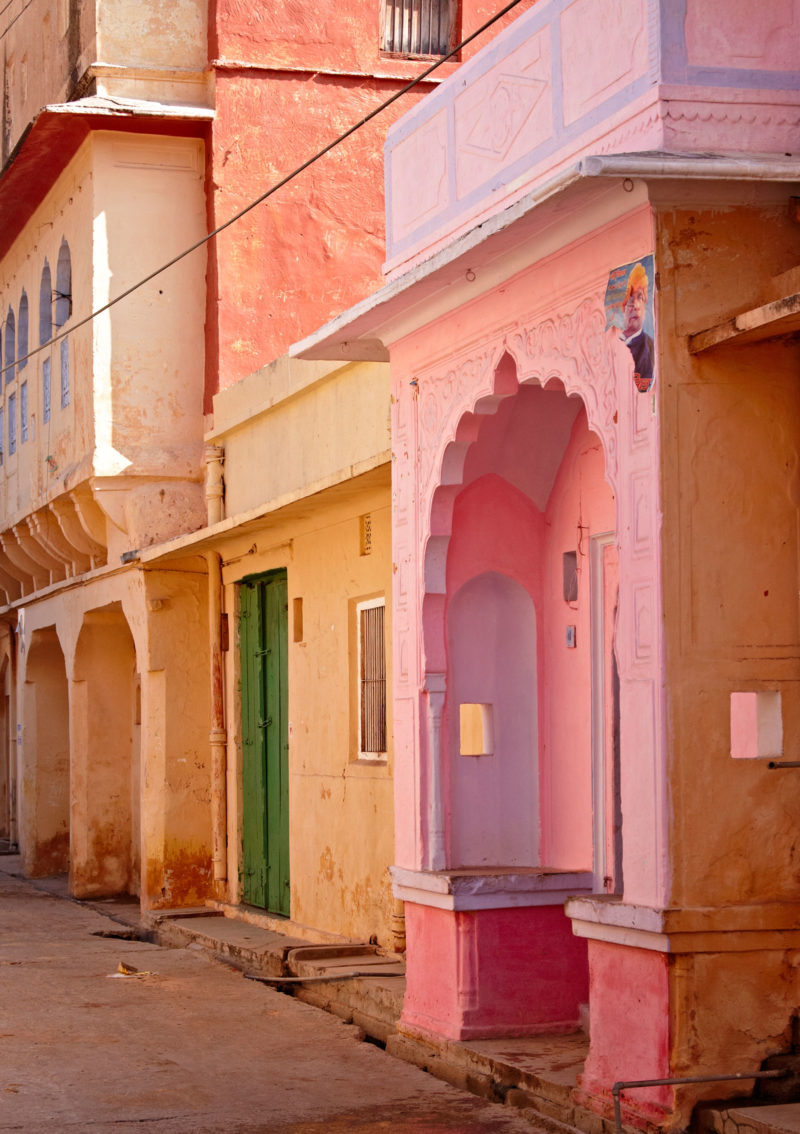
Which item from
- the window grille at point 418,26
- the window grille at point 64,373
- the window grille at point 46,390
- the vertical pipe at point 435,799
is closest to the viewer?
the vertical pipe at point 435,799

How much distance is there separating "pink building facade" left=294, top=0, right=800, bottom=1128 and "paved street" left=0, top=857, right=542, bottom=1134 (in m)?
0.57

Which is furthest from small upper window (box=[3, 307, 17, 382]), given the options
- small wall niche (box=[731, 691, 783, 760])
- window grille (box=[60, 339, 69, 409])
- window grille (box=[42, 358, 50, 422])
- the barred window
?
small wall niche (box=[731, 691, 783, 760])

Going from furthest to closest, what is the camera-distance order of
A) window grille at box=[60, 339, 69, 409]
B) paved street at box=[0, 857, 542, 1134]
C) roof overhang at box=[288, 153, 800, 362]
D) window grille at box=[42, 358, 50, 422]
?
1. window grille at box=[42, 358, 50, 422]
2. window grille at box=[60, 339, 69, 409]
3. paved street at box=[0, 857, 542, 1134]
4. roof overhang at box=[288, 153, 800, 362]

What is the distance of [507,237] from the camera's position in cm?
751

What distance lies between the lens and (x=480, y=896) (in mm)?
8516

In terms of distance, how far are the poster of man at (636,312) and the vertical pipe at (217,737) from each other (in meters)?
8.60

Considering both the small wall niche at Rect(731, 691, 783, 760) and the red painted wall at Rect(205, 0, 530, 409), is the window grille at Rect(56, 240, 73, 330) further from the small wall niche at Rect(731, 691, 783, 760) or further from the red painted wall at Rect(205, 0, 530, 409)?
the small wall niche at Rect(731, 691, 783, 760)

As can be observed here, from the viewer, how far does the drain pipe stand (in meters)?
6.48

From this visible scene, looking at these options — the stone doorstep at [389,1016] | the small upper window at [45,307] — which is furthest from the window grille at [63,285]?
the stone doorstep at [389,1016]

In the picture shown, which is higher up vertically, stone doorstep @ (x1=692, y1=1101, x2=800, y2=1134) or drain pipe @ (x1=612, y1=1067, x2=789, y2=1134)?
drain pipe @ (x1=612, y1=1067, x2=789, y2=1134)

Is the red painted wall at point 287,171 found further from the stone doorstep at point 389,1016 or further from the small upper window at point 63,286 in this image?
the stone doorstep at point 389,1016

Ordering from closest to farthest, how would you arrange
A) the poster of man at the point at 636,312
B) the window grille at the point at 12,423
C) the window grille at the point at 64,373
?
the poster of man at the point at 636,312 < the window grille at the point at 64,373 < the window grille at the point at 12,423

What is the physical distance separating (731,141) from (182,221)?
951 centimetres

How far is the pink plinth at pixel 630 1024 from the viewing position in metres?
6.59
